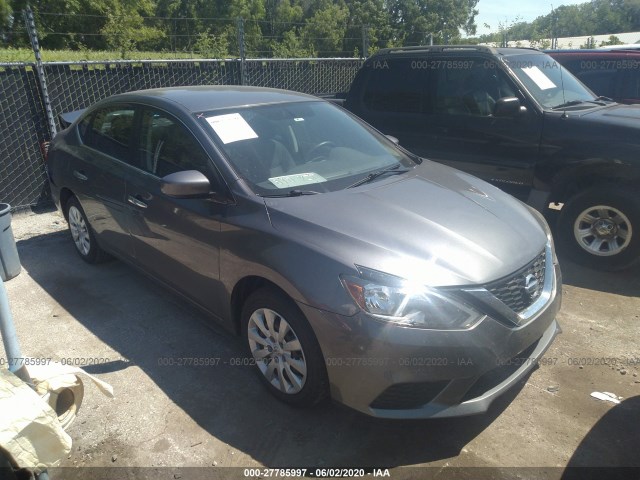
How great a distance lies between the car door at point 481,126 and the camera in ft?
16.9

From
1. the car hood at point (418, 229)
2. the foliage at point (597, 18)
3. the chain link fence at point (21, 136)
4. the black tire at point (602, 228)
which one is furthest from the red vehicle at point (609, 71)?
the foliage at point (597, 18)

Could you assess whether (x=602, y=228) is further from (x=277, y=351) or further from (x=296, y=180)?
(x=277, y=351)

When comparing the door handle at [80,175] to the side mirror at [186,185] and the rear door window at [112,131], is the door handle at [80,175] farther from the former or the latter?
the side mirror at [186,185]

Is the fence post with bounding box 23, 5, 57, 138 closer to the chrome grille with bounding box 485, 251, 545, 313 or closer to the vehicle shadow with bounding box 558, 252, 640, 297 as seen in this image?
the chrome grille with bounding box 485, 251, 545, 313

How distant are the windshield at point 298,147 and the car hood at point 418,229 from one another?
0.21 metres

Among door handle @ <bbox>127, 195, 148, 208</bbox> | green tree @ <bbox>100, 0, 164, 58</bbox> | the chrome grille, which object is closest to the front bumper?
the chrome grille

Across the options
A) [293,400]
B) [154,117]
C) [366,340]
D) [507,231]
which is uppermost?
[154,117]

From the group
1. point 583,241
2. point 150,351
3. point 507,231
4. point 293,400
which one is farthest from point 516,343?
point 583,241

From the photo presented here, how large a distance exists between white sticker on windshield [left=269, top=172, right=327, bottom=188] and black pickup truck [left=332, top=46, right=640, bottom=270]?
2.53 metres

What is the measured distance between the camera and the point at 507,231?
2988 mm

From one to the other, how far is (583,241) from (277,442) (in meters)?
3.60

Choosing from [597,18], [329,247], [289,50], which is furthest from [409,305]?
[597,18]

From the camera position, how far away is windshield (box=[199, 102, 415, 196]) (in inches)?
129

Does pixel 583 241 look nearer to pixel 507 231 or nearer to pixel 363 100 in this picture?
pixel 507 231
